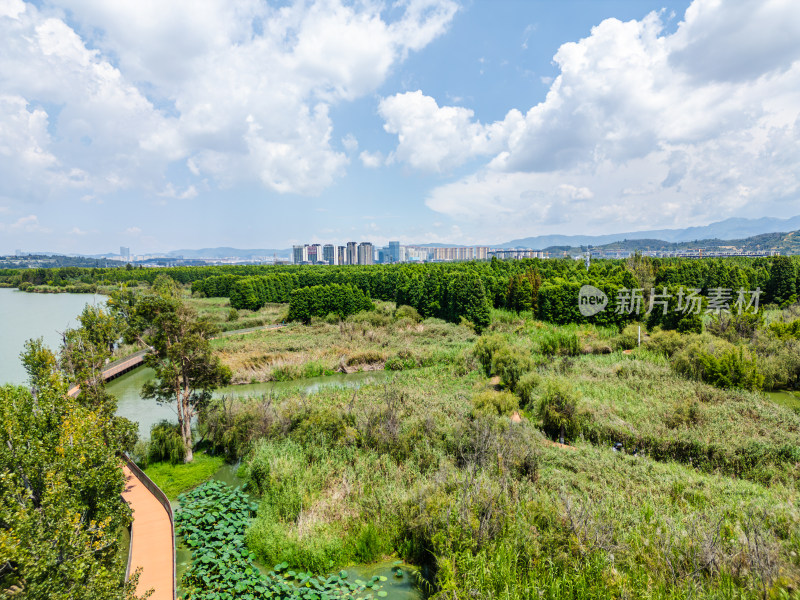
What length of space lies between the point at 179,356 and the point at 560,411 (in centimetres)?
1607

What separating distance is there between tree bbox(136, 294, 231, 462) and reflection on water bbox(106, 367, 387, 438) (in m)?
3.67

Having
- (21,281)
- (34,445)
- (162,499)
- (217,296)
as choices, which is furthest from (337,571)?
(21,281)

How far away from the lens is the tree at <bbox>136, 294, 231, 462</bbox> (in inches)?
615

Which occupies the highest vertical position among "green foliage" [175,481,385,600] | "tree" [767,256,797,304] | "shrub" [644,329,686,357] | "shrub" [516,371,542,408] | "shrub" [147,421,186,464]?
"tree" [767,256,797,304]

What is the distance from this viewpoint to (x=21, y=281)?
319 feet

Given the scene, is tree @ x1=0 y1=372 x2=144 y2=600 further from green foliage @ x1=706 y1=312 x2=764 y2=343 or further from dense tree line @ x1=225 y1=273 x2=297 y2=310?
dense tree line @ x1=225 y1=273 x2=297 y2=310

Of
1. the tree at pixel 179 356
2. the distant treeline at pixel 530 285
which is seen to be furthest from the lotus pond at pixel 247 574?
the distant treeline at pixel 530 285

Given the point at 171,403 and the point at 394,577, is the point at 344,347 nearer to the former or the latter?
the point at 171,403

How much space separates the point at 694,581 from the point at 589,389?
→ 1425 centimetres

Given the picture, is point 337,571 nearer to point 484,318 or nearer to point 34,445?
point 34,445

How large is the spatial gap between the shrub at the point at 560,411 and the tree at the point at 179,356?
14094 millimetres

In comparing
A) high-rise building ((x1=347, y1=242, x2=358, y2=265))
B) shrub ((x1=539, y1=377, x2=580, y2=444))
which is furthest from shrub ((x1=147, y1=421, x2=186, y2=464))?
high-rise building ((x1=347, y1=242, x2=358, y2=265))

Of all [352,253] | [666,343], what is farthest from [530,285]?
[352,253]

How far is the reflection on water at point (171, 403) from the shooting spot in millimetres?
21759
